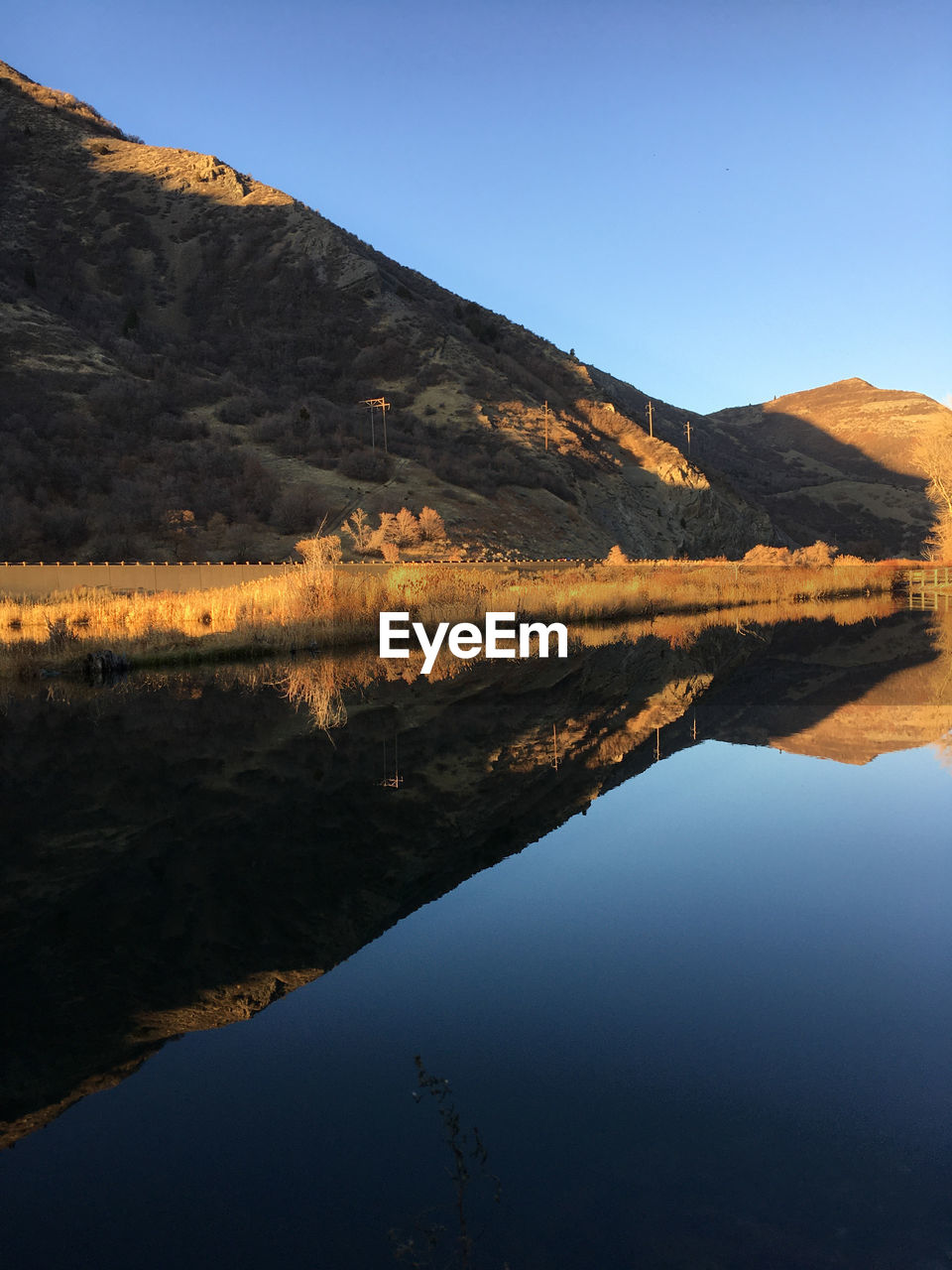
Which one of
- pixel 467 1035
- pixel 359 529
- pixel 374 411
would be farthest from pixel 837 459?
pixel 467 1035

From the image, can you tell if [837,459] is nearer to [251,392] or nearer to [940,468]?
[940,468]

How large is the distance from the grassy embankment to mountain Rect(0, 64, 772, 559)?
644 inches

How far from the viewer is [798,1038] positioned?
16.8 ft

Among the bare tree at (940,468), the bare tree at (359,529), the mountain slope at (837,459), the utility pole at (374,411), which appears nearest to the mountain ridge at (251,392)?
the utility pole at (374,411)

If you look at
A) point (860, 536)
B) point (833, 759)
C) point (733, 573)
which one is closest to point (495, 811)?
point (833, 759)

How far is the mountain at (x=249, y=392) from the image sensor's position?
52.4 m

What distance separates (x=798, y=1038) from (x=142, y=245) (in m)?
95.4

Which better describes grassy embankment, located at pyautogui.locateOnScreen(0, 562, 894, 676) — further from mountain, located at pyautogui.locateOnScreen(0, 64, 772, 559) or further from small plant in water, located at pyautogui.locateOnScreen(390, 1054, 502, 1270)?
small plant in water, located at pyautogui.locateOnScreen(390, 1054, 502, 1270)

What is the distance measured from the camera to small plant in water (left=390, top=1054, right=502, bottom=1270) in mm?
3564

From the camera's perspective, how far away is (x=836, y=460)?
14862 centimetres

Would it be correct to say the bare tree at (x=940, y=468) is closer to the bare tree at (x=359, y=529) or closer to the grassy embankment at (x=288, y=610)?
the grassy embankment at (x=288, y=610)

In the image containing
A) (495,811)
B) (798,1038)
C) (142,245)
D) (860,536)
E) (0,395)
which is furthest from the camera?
(860,536)

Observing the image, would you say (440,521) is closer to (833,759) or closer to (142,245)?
Answer: (833,759)

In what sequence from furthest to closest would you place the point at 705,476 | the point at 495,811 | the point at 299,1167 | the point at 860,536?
1. the point at 860,536
2. the point at 705,476
3. the point at 495,811
4. the point at 299,1167
